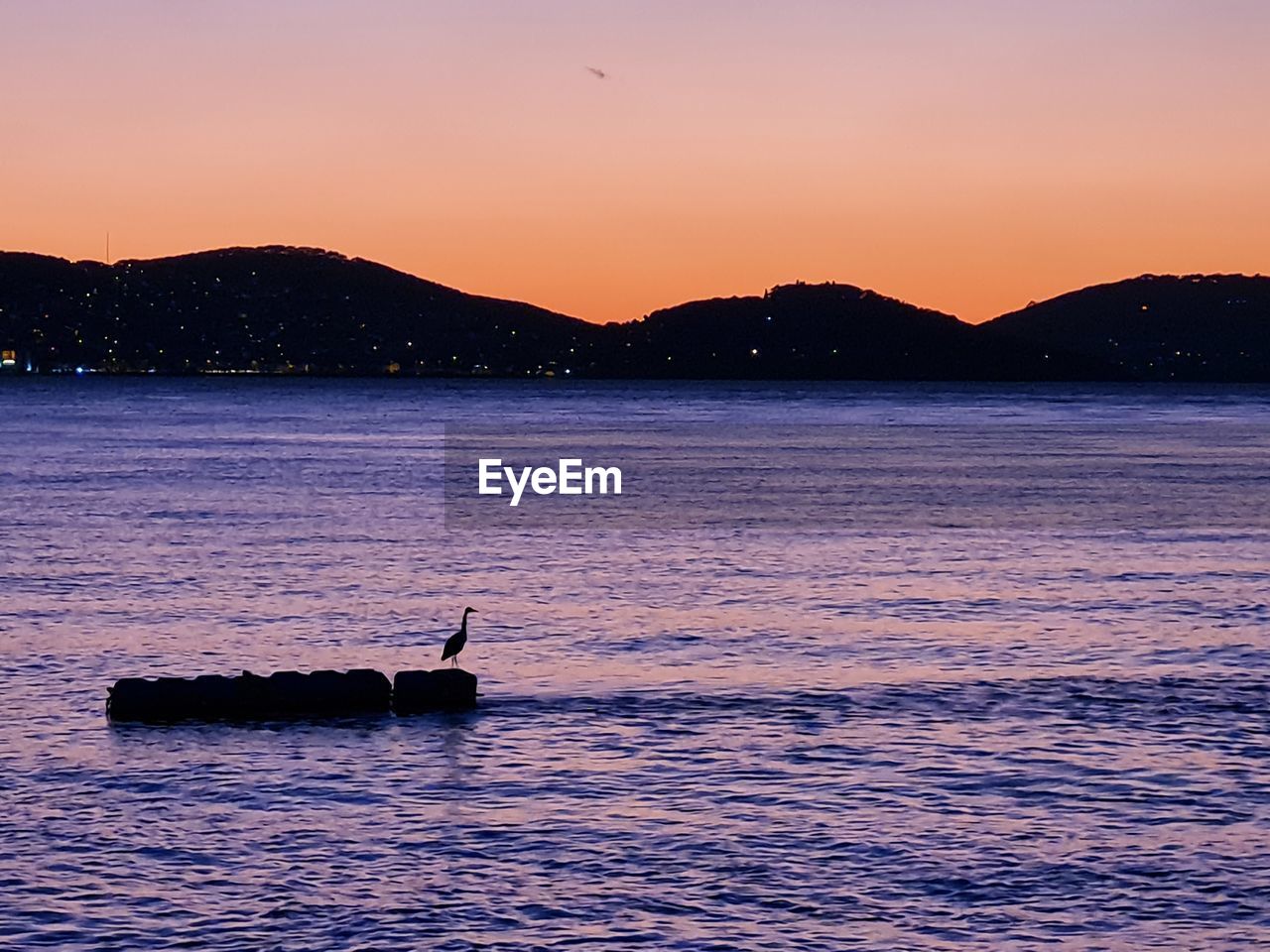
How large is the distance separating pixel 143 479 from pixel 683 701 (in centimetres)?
8169

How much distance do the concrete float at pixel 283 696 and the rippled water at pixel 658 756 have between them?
690 mm

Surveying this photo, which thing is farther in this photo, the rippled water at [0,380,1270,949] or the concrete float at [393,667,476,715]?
the concrete float at [393,667,476,715]

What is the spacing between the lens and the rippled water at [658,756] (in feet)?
73.8

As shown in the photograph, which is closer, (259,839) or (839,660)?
(259,839)

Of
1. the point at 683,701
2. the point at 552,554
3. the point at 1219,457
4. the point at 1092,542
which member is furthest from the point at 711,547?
the point at 1219,457

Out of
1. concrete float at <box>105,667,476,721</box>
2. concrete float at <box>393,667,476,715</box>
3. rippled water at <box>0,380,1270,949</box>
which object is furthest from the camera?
concrete float at <box>393,667,476,715</box>

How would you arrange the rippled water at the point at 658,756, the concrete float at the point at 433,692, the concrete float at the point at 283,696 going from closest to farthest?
1. the rippled water at the point at 658,756
2. the concrete float at the point at 283,696
3. the concrete float at the point at 433,692

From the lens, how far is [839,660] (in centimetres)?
4034

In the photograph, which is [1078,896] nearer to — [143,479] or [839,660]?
[839,660]

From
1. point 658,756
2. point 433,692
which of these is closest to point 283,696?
point 433,692

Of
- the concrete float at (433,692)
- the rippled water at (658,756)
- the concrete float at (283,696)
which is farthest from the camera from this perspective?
the concrete float at (433,692)

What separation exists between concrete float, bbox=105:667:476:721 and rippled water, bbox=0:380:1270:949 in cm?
69

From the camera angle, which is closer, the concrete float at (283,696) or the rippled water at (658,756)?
the rippled water at (658,756)

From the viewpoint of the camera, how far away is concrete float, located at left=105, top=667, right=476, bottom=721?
3356 centimetres
